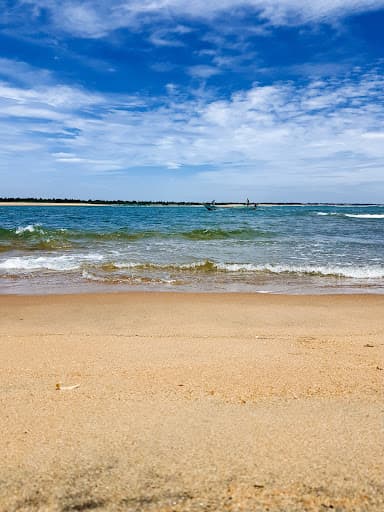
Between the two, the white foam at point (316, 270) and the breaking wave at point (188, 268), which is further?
the breaking wave at point (188, 268)

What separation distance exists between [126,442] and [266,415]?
851 millimetres

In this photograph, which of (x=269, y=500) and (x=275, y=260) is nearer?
(x=269, y=500)

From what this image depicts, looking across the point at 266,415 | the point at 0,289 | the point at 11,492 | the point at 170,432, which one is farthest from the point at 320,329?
the point at 0,289

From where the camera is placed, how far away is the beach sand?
1.79 metres

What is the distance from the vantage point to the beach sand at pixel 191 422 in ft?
5.86

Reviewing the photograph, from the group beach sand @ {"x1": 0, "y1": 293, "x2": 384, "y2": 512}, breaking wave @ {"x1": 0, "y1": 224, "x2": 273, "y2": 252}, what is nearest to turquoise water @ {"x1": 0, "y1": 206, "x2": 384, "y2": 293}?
breaking wave @ {"x1": 0, "y1": 224, "x2": 273, "y2": 252}

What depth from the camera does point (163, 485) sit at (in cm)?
183

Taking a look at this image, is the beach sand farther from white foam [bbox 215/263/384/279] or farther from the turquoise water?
white foam [bbox 215/263/384/279]

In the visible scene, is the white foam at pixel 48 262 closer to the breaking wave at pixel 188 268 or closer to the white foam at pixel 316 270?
the breaking wave at pixel 188 268

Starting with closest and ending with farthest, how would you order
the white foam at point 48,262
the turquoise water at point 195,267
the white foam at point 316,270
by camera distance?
1. the turquoise water at point 195,267
2. the white foam at point 316,270
3. the white foam at point 48,262

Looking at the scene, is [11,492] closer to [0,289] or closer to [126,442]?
[126,442]

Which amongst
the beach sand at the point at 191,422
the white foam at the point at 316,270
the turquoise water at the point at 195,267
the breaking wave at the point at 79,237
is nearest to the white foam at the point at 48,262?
the turquoise water at the point at 195,267

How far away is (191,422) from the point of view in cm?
239

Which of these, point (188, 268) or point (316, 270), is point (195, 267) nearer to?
point (188, 268)
